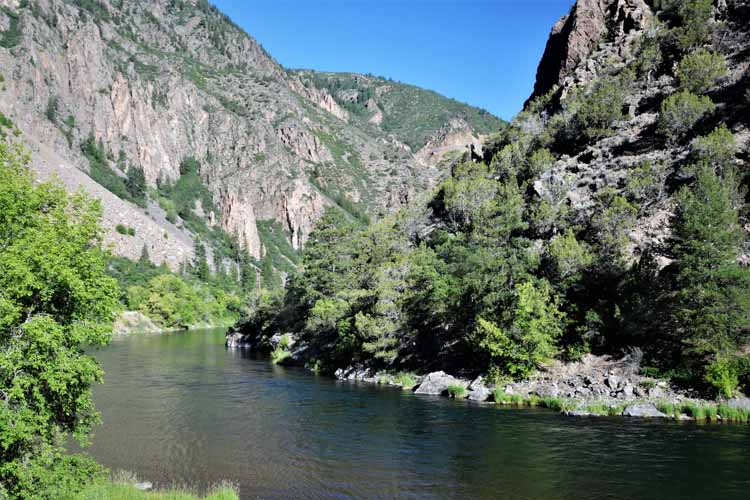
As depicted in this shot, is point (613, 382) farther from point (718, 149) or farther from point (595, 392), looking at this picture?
point (718, 149)

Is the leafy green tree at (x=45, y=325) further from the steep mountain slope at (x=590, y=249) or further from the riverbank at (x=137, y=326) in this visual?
the riverbank at (x=137, y=326)

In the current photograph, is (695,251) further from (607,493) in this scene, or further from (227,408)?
(227,408)

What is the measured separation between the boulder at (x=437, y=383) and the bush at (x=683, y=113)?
1413 inches

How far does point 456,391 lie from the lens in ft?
128

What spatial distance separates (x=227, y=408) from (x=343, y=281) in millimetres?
28846

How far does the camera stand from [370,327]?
156 feet

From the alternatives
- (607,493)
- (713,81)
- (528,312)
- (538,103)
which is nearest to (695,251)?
(528,312)

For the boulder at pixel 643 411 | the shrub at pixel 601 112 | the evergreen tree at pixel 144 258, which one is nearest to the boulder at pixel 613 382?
the boulder at pixel 643 411

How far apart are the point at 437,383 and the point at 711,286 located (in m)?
19.7

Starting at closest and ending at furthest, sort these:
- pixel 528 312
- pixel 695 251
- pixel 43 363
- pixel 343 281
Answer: pixel 43 363 → pixel 695 251 → pixel 528 312 → pixel 343 281

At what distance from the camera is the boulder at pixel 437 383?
132 ft

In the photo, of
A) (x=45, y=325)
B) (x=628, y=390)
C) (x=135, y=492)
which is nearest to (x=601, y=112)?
(x=628, y=390)

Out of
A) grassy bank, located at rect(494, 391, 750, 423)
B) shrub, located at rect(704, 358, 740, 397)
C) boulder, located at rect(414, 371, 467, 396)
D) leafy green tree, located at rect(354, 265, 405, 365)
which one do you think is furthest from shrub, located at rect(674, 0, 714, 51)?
boulder, located at rect(414, 371, 467, 396)

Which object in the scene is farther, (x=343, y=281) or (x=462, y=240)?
(x=343, y=281)
